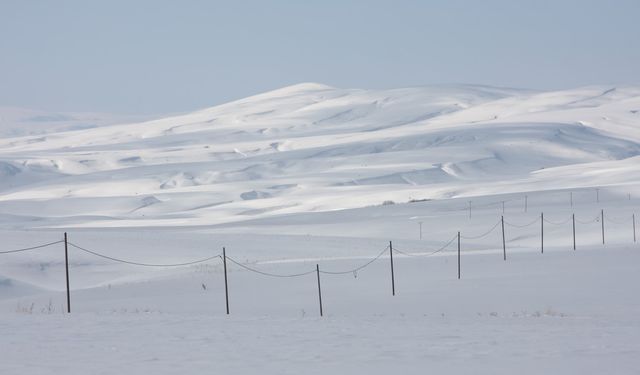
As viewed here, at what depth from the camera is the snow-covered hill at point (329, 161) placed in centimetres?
6925

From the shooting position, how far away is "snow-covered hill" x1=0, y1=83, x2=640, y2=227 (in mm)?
69250

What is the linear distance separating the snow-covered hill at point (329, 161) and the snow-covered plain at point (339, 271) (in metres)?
0.52

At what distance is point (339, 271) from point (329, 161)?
7927 cm

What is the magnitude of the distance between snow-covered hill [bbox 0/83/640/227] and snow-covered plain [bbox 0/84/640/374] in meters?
0.52

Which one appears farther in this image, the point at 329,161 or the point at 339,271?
the point at 329,161

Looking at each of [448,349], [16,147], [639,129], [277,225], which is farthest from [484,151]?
[16,147]

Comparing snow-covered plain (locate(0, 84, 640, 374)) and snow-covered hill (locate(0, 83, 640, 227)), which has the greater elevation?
snow-covered hill (locate(0, 83, 640, 227))

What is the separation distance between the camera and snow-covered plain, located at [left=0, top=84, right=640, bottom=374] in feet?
35.3

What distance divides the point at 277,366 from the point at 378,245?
23706 mm

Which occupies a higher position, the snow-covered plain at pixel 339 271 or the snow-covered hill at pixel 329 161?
the snow-covered hill at pixel 329 161

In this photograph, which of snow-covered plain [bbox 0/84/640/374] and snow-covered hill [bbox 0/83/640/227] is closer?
snow-covered plain [bbox 0/84/640/374]

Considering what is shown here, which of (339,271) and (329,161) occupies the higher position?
(329,161)

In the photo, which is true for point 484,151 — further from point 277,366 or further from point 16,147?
point 16,147

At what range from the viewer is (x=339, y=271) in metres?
24.8
